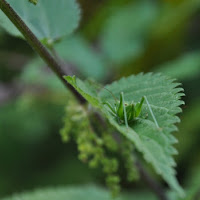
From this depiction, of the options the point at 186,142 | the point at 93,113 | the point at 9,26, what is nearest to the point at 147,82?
the point at 93,113

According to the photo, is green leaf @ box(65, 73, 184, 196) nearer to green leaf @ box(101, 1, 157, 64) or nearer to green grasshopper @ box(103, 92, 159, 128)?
green grasshopper @ box(103, 92, 159, 128)

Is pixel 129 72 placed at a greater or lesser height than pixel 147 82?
greater

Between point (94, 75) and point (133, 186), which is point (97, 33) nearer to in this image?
point (94, 75)

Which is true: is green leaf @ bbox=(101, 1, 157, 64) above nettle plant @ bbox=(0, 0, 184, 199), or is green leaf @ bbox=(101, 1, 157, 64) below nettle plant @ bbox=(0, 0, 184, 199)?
above

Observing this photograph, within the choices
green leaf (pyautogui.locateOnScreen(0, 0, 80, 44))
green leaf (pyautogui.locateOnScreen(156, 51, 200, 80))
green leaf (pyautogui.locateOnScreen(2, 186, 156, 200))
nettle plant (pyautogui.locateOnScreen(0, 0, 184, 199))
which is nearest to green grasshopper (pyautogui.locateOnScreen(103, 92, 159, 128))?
nettle plant (pyautogui.locateOnScreen(0, 0, 184, 199))

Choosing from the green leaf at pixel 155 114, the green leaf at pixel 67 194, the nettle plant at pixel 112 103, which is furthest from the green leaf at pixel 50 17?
the green leaf at pixel 67 194

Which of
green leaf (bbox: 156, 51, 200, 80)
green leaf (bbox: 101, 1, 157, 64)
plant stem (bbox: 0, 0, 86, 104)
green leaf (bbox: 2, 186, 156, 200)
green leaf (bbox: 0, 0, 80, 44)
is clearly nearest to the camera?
plant stem (bbox: 0, 0, 86, 104)

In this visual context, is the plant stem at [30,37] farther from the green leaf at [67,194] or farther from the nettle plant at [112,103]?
the green leaf at [67,194]
